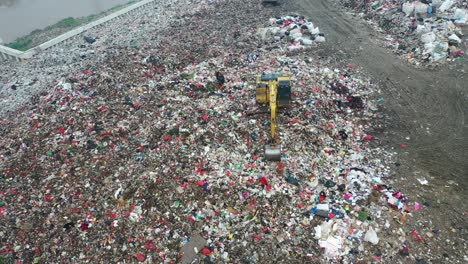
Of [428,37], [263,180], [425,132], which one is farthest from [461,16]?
[263,180]

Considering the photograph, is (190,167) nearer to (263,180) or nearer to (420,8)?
(263,180)

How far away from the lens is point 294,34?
1012 cm

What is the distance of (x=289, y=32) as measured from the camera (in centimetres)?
1024

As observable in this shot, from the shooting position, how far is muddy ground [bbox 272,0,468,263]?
4734 millimetres

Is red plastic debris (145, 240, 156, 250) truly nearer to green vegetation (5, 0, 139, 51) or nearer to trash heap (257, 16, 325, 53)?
trash heap (257, 16, 325, 53)

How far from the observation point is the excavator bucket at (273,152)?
19.0ft

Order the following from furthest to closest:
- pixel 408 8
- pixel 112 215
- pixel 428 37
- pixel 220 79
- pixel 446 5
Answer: pixel 408 8 → pixel 446 5 → pixel 428 37 → pixel 220 79 → pixel 112 215

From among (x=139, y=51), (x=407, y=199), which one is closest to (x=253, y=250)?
(x=407, y=199)

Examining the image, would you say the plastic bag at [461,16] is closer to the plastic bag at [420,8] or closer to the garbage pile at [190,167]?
the plastic bag at [420,8]

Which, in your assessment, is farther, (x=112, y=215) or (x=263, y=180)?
(x=263, y=180)

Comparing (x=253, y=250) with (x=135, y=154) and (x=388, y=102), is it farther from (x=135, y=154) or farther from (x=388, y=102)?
(x=388, y=102)

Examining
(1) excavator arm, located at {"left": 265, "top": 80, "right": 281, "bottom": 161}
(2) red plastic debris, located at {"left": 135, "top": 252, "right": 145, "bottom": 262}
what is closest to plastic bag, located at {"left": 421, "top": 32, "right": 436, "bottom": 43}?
(1) excavator arm, located at {"left": 265, "top": 80, "right": 281, "bottom": 161}

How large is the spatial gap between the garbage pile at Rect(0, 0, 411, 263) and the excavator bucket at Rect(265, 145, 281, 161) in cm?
13

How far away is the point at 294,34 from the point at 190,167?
6.53 m
